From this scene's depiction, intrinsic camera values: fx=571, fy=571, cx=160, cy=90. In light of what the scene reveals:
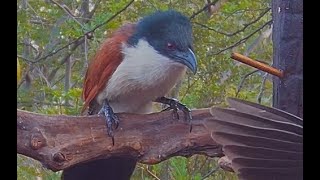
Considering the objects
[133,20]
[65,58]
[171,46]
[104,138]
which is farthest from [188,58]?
[65,58]

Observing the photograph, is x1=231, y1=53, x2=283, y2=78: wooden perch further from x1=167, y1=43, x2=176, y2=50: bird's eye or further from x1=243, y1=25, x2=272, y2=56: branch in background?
x1=243, y1=25, x2=272, y2=56: branch in background

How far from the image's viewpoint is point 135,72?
2.20 feet

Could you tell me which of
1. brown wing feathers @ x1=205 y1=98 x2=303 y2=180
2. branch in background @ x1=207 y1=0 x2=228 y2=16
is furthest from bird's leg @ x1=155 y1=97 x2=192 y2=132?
branch in background @ x1=207 y1=0 x2=228 y2=16

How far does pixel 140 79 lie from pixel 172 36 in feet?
0.35

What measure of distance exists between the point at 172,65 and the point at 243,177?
0.50 ft

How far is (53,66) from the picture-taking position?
130 cm

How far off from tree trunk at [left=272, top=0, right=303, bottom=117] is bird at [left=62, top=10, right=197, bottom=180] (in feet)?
0.29

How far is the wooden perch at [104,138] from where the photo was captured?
21.6 inches

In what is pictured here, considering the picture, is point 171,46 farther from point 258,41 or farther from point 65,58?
point 65,58

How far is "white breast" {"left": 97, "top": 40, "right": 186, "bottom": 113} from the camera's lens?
2.10 feet

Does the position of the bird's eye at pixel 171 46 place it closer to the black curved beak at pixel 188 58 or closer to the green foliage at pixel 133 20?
the black curved beak at pixel 188 58

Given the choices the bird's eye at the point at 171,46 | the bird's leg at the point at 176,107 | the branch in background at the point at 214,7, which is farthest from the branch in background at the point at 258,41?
the bird's eye at the point at 171,46
